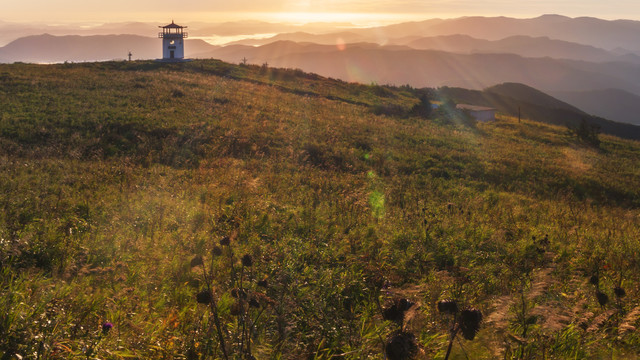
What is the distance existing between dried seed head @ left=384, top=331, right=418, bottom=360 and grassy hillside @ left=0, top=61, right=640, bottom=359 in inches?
0.5

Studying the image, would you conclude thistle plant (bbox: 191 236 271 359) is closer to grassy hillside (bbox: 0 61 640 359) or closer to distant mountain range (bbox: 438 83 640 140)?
grassy hillside (bbox: 0 61 640 359)

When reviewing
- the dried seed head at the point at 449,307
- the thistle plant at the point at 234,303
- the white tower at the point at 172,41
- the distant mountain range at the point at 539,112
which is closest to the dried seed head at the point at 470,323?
the dried seed head at the point at 449,307

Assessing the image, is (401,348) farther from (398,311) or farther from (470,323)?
(470,323)

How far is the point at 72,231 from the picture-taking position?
6.81 metres

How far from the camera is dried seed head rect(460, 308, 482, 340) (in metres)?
2.52

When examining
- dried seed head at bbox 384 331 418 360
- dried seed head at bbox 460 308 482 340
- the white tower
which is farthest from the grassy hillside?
the white tower

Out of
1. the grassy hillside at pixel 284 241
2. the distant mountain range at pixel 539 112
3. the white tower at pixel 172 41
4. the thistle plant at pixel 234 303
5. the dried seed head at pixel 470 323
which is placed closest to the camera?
the dried seed head at pixel 470 323

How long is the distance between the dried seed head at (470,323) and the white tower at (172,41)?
67673 millimetres

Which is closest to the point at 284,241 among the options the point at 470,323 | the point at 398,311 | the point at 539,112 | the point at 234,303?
the point at 234,303

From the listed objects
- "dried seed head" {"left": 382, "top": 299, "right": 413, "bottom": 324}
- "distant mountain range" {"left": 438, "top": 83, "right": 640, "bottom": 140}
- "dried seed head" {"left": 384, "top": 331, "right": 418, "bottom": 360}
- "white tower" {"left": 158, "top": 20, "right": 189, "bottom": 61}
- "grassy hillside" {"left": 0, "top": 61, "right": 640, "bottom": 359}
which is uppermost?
"white tower" {"left": 158, "top": 20, "right": 189, "bottom": 61}

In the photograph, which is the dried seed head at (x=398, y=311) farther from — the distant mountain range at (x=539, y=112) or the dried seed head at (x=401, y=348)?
the distant mountain range at (x=539, y=112)

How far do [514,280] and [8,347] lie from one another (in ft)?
22.4

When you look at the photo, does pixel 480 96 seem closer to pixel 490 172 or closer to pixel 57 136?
pixel 490 172

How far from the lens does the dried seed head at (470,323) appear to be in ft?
8.27
